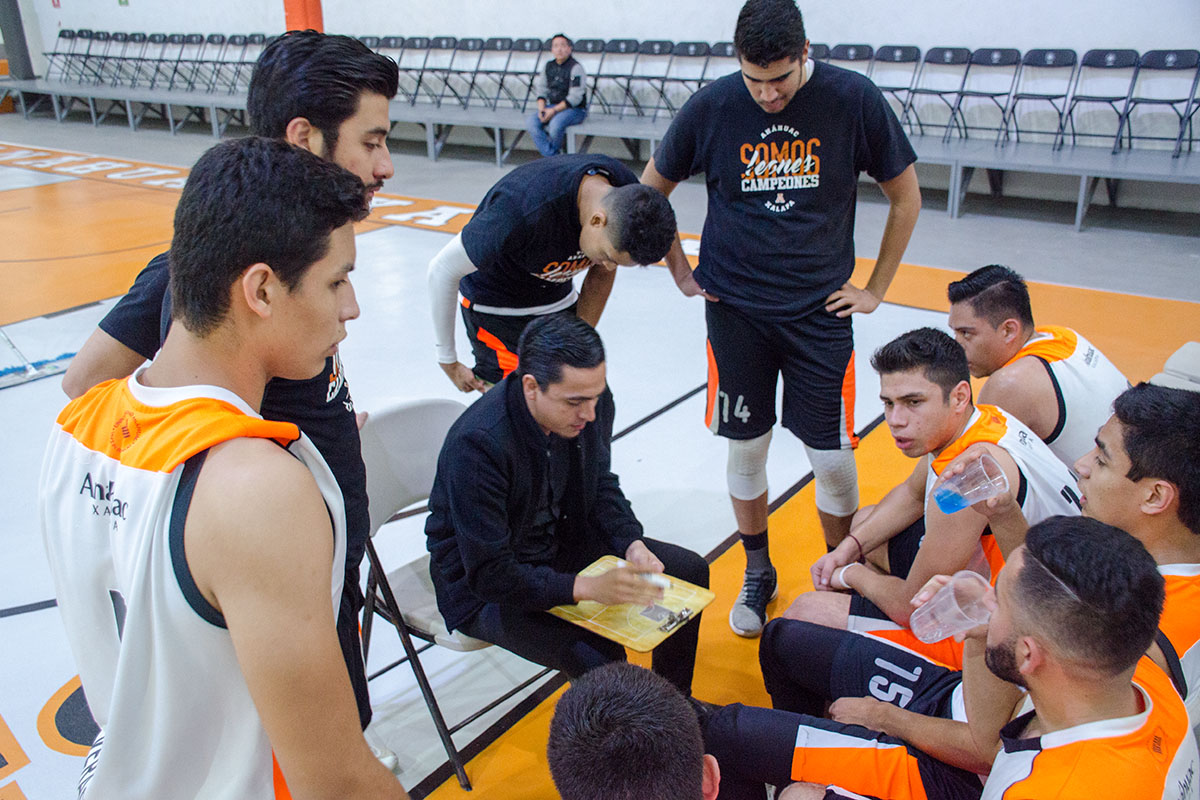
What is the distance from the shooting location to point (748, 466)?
2.94 meters

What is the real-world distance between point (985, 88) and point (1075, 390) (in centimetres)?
717

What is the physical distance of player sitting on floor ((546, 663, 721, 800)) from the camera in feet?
4.05

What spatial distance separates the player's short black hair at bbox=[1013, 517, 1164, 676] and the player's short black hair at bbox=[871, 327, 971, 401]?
824mm

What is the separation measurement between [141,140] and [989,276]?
13914 millimetres

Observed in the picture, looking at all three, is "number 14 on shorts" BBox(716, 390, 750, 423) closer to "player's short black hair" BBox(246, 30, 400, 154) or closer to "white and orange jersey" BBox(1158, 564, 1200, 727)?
"white and orange jersey" BBox(1158, 564, 1200, 727)

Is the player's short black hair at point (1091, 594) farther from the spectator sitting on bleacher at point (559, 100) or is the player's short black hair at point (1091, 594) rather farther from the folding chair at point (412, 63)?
the folding chair at point (412, 63)

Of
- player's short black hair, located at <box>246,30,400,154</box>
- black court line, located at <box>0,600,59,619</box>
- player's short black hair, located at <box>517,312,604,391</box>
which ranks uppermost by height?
player's short black hair, located at <box>246,30,400,154</box>

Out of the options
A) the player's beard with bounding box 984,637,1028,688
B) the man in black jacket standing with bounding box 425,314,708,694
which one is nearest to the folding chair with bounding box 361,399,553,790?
the man in black jacket standing with bounding box 425,314,708,694

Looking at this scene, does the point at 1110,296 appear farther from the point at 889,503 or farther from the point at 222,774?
the point at 222,774

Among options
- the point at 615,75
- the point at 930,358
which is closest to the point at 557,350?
the point at 930,358

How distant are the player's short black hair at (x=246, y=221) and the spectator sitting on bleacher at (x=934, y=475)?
1587 millimetres

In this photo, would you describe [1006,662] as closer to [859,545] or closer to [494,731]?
[859,545]

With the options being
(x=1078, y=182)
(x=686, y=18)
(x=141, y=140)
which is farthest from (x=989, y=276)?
(x=141, y=140)

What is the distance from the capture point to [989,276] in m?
2.74
